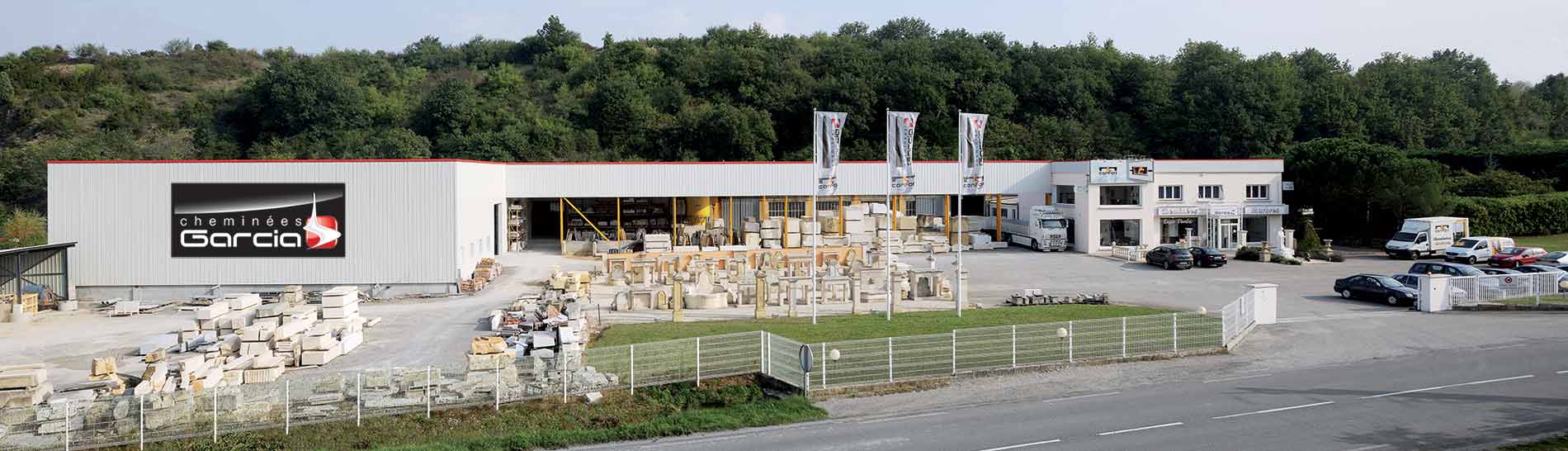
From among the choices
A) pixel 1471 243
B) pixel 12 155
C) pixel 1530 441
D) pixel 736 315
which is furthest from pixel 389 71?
pixel 1530 441

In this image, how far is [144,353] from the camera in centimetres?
2623

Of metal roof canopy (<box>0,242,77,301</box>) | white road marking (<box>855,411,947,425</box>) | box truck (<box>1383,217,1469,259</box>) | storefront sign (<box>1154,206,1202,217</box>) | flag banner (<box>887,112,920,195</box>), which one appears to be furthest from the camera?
storefront sign (<box>1154,206,1202,217</box>)

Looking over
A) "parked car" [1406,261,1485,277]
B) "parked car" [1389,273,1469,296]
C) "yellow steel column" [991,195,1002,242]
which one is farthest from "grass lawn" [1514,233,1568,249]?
"yellow steel column" [991,195,1002,242]

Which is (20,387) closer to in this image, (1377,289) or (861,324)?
(861,324)

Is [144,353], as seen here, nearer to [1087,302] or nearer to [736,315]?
[736,315]

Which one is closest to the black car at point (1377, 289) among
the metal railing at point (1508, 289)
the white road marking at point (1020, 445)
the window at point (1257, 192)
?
the metal railing at point (1508, 289)

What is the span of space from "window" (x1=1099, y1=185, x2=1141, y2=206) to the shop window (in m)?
0.91

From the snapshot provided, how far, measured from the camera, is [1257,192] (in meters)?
55.9

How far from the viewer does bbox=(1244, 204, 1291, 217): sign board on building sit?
54656mm

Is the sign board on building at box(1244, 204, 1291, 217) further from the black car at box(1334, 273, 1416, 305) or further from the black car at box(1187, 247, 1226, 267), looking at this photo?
the black car at box(1334, 273, 1416, 305)

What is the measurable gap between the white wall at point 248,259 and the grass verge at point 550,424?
20306 mm

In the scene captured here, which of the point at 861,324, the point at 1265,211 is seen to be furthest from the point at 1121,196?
the point at 861,324

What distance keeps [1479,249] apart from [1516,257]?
109 inches

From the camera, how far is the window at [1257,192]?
183 ft
